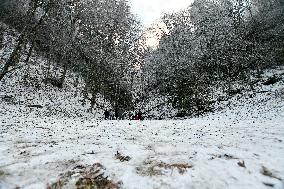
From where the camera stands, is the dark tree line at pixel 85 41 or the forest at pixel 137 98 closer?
the forest at pixel 137 98

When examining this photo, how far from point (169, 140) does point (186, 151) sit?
1854mm

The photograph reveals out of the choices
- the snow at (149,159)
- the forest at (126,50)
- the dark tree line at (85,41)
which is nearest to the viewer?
the snow at (149,159)

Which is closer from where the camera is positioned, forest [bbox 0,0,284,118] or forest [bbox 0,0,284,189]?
forest [bbox 0,0,284,189]

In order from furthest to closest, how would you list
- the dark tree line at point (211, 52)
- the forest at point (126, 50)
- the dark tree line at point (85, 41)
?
the dark tree line at point (211, 52) → the dark tree line at point (85, 41) → the forest at point (126, 50)

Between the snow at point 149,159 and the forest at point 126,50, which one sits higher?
the forest at point 126,50

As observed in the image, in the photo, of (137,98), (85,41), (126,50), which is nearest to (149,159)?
(85,41)

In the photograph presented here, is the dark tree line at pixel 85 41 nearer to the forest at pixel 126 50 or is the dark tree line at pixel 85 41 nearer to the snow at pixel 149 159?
the forest at pixel 126 50

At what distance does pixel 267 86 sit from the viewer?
102 feet

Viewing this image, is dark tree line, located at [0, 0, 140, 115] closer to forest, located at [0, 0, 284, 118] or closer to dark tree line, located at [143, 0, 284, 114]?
forest, located at [0, 0, 284, 118]

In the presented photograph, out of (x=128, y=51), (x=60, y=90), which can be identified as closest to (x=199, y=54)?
(x=128, y=51)

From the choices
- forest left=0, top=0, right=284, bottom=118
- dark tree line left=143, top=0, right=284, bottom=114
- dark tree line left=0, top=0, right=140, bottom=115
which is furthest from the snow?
dark tree line left=143, top=0, right=284, bottom=114

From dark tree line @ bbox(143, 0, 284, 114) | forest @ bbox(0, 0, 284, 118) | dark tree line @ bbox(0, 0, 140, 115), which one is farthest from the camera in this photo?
dark tree line @ bbox(143, 0, 284, 114)

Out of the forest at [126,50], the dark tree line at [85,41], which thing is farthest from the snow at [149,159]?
the dark tree line at [85,41]

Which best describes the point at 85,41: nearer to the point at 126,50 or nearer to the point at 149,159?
the point at 126,50
